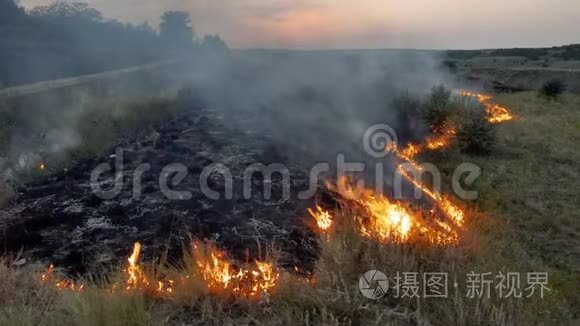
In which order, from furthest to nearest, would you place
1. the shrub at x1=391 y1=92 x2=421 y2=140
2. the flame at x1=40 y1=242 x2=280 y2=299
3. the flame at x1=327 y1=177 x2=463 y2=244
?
the shrub at x1=391 y1=92 x2=421 y2=140, the flame at x1=327 y1=177 x2=463 y2=244, the flame at x1=40 y1=242 x2=280 y2=299

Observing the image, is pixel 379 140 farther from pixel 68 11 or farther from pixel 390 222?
pixel 68 11

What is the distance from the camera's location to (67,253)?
24.7 feet

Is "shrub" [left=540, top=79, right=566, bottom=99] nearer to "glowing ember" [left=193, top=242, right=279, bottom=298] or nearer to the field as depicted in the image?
the field

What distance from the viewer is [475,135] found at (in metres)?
14.2

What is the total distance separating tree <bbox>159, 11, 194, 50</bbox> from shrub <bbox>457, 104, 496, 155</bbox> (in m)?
43.7

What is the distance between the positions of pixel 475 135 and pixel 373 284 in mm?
10870

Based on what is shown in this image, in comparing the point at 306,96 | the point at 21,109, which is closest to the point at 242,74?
the point at 306,96

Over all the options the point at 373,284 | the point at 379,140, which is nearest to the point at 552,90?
the point at 379,140

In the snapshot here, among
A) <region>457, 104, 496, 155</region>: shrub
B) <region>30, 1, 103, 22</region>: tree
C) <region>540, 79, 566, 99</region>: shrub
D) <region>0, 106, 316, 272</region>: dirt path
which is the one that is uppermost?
<region>30, 1, 103, 22</region>: tree

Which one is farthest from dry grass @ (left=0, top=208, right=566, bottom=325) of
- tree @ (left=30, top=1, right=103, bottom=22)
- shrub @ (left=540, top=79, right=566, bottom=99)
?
tree @ (left=30, top=1, right=103, bottom=22)

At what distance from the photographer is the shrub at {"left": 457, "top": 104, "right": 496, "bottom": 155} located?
45.8ft

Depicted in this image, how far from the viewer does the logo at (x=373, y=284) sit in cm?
466

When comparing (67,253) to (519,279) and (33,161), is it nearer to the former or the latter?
(33,161)

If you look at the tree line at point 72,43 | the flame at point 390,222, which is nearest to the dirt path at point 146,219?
the flame at point 390,222
